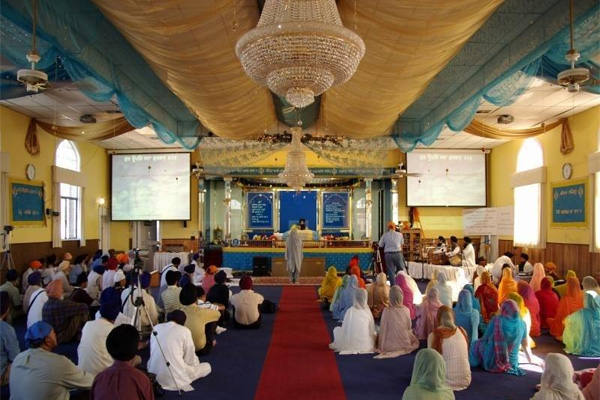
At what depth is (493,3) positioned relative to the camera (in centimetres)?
369

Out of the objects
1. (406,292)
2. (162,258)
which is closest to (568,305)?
(406,292)

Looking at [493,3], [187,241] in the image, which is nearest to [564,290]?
[493,3]

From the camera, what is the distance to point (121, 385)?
2.56 meters

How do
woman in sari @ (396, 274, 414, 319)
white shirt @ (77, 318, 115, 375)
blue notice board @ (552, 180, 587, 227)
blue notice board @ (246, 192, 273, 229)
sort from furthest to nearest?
blue notice board @ (246, 192, 273, 229) < blue notice board @ (552, 180, 587, 227) < woman in sari @ (396, 274, 414, 319) < white shirt @ (77, 318, 115, 375)

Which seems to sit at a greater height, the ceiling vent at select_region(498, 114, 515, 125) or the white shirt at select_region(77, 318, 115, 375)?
the ceiling vent at select_region(498, 114, 515, 125)

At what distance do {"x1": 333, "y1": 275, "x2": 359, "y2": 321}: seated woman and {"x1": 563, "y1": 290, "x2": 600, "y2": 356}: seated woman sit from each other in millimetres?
2578

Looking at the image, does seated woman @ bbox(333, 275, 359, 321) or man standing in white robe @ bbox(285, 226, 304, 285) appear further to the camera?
man standing in white robe @ bbox(285, 226, 304, 285)

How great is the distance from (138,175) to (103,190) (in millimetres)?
1141

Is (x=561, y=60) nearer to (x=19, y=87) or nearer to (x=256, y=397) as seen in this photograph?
(x=256, y=397)

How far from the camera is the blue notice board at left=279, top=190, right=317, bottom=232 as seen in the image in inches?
642

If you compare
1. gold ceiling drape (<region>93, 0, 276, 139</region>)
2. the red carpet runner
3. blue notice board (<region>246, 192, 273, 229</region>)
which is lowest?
the red carpet runner

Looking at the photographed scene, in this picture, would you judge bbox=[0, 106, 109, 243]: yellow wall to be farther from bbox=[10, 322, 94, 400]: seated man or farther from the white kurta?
bbox=[10, 322, 94, 400]: seated man

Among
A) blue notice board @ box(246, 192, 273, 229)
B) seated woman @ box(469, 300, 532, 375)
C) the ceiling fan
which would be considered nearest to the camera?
seated woman @ box(469, 300, 532, 375)

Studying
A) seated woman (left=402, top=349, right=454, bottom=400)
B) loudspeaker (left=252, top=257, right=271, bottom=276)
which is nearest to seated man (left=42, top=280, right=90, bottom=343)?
seated woman (left=402, top=349, right=454, bottom=400)
